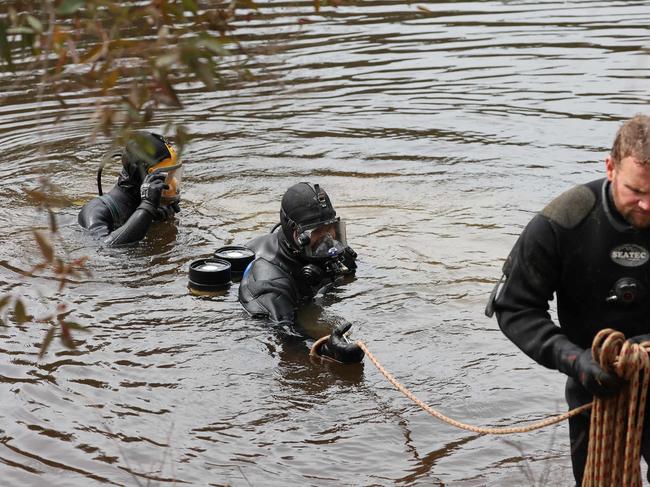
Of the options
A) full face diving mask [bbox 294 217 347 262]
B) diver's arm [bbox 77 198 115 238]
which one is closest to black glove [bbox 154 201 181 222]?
diver's arm [bbox 77 198 115 238]

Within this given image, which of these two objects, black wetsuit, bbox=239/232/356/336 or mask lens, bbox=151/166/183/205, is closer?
black wetsuit, bbox=239/232/356/336

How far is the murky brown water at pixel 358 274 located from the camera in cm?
516

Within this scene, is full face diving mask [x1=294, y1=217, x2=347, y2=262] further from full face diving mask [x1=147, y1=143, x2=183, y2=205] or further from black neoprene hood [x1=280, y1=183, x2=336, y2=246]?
full face diving mask [x1=147, y1=143, x2=183, y2=205]

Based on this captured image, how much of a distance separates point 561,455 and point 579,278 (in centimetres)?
180

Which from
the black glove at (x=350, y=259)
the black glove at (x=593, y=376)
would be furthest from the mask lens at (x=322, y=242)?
the black glove at (x=593, y=376)

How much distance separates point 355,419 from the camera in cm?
552

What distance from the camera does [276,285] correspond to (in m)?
6.43

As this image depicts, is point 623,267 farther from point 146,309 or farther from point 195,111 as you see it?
point 195,111

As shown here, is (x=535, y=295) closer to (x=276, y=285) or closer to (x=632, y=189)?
(x=632, y=189)

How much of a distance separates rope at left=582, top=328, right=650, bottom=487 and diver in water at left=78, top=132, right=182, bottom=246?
16.0ft

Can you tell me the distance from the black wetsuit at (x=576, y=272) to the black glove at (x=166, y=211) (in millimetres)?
4824

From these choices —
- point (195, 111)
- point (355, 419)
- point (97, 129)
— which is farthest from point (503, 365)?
point (195, 111)

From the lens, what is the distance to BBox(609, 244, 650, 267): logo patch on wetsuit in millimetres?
3432

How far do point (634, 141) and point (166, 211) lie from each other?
533 centimetres
